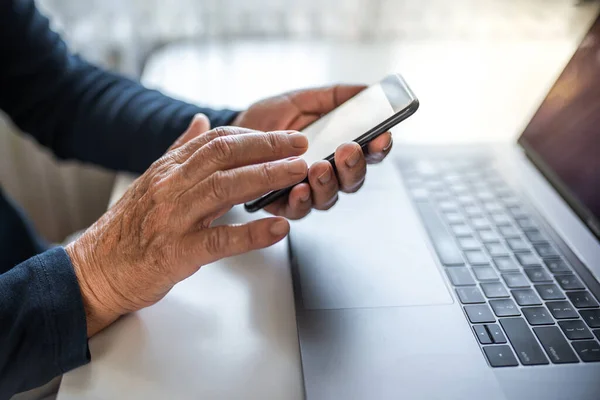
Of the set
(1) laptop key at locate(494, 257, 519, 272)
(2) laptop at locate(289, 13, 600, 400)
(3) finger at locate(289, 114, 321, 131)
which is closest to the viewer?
(2) laptop at locate(289, 13, 600, 400)

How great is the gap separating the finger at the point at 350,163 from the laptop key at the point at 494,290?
0.50ft

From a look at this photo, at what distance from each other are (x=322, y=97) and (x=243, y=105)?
Result: 20 centimetres

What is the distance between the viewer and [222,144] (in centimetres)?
45

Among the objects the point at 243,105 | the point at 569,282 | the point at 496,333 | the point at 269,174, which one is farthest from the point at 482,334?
the point at 243,105

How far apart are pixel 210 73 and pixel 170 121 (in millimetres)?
245

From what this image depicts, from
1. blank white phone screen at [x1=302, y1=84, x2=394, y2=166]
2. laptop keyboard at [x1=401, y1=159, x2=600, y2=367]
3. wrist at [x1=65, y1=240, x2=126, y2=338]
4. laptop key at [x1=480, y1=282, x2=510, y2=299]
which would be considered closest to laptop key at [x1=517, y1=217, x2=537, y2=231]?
laptop keyboard at [x1=401, y1=159, x2=600, y2=367]

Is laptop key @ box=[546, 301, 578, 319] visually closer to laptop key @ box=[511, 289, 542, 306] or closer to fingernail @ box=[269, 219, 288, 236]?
laptop key @ box=[511, 289, 542, 306]

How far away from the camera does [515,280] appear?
516 millimetres

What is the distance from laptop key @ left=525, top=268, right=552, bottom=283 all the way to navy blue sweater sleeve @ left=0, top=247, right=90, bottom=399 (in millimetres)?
399

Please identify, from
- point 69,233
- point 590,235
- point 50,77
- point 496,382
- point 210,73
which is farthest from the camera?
point 69,233

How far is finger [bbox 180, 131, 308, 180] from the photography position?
45 cm

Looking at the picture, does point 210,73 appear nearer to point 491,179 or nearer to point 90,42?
point 90,42

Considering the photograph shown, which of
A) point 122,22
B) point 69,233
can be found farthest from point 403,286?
point 69,233

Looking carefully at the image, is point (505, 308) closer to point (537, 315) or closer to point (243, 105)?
point (537, 315)
